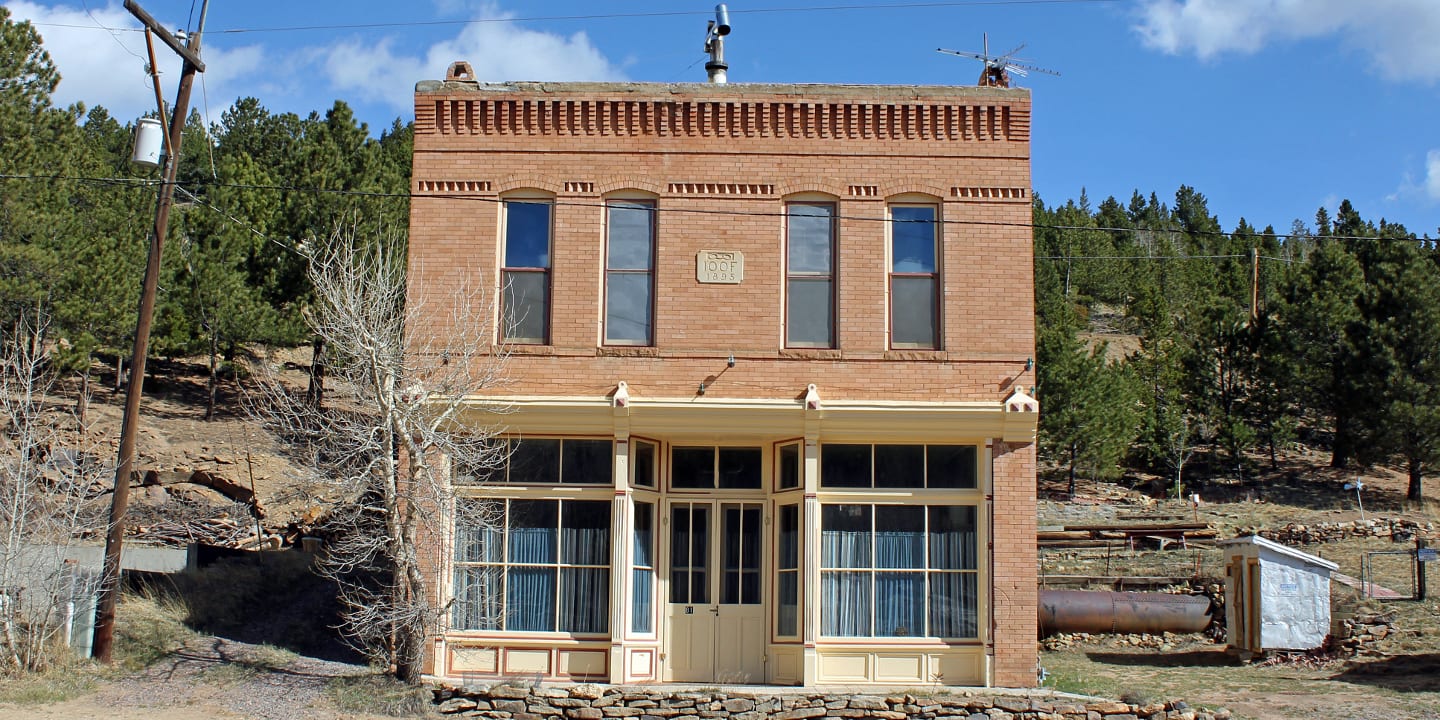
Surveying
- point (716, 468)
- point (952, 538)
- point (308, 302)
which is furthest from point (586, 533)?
point (308, 302)

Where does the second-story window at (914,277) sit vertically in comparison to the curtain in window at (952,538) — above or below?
above

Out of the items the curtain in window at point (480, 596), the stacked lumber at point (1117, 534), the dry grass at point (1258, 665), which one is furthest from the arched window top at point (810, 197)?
the stacked lumber at point (1117, 534)

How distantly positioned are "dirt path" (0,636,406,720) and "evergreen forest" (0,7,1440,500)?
9813 millimetres

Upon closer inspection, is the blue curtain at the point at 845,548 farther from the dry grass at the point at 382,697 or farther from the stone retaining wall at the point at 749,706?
the dry grass at the point at 382,697

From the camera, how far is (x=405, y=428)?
45.4 ft

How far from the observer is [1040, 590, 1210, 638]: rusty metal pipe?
67.8ft

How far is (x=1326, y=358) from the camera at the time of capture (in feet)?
143

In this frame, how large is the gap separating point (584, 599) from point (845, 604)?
3156 millimetres

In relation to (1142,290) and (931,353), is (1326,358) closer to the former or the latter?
(1142,290)

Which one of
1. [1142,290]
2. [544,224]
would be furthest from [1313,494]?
[544,224]

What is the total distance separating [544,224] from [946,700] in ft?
24.7

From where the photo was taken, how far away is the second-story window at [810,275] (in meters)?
15.4

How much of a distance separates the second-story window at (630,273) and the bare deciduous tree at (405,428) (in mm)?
1518

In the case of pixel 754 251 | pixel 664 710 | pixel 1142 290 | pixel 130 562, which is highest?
pixel 1142 290
